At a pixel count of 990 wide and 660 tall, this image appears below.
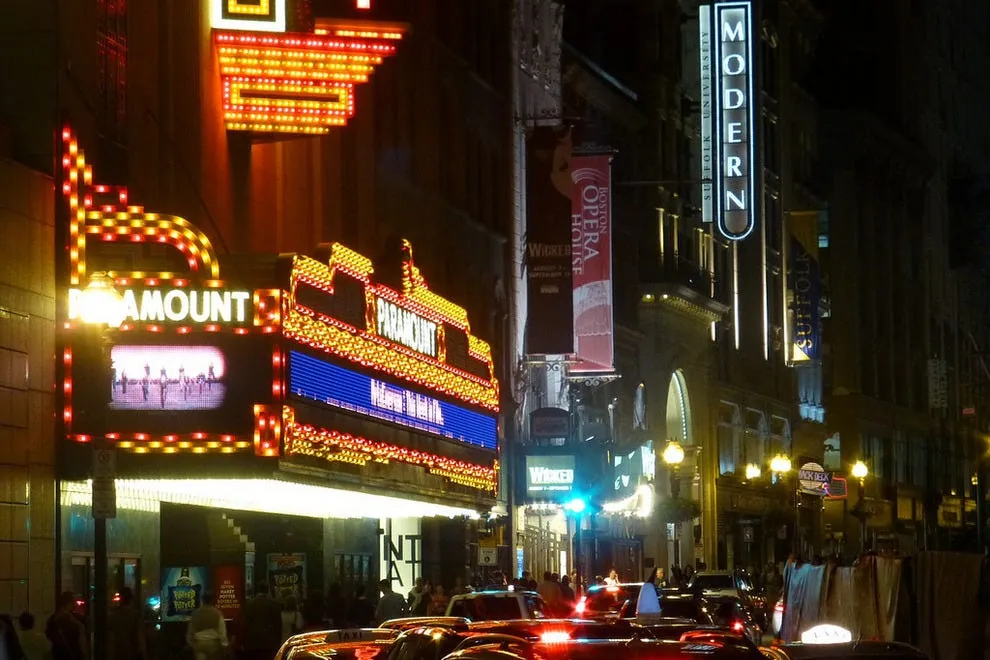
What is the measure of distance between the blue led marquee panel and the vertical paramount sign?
22.5 meters

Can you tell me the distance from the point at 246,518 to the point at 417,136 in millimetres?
10469

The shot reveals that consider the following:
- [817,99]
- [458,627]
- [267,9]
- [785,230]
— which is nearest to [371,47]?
[267,9]

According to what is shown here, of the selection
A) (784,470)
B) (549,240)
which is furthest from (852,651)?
(784,470)

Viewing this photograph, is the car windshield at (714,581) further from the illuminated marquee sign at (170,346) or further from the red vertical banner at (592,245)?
the illuminated marquee sign at (170,346)

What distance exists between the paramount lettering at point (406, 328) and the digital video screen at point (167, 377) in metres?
5.75

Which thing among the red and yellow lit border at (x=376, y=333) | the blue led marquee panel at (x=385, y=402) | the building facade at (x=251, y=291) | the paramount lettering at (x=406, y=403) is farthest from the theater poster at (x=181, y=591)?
the red and yellow lit border at (x=376, y=333)

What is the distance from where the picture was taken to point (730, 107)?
194 feet

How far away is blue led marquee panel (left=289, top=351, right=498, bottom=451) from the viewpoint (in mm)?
25953

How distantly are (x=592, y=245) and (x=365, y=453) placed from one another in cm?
1875

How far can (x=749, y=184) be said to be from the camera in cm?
5941

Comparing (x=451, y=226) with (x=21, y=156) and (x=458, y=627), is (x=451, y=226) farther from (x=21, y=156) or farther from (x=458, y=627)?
(x=458, y=627)

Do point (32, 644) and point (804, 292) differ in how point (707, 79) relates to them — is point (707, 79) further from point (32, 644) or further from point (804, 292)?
point (32, 644)

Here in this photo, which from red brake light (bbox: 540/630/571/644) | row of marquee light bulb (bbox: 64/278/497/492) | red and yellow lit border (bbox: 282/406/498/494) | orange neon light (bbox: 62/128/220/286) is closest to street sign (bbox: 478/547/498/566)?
red and yellow lit border (bbox: 282/406/498/494)

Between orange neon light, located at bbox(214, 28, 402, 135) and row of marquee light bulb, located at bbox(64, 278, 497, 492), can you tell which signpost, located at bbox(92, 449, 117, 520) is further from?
orange neon light, located at bbox(214, 28, 402, 135)
